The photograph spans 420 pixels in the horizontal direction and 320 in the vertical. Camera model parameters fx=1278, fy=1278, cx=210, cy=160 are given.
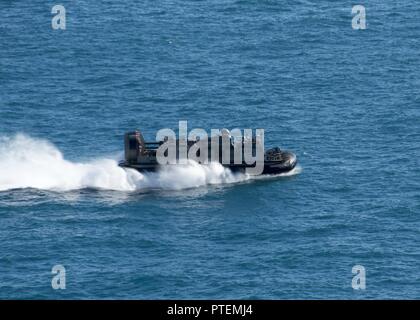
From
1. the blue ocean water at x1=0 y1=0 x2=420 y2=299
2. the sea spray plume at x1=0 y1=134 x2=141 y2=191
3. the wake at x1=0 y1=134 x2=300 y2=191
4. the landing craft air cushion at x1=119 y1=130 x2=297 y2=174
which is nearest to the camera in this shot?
the blue ocean water at x1=0 y1=0 x2=420 y2=299

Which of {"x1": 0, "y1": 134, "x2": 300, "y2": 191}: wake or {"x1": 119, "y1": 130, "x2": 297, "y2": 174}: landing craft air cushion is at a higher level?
{"x1": 119, "y1": 130, "x2": 297, "y2": 174}: landing craft air cushion

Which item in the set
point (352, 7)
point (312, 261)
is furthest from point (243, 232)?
point (352, 7)

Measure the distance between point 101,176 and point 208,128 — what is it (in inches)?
812

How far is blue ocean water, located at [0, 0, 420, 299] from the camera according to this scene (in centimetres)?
11944

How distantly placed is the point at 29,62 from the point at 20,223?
5354cm

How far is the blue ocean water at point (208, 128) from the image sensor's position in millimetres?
119438

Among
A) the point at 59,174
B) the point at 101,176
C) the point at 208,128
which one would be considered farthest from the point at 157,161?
the point at 208,128

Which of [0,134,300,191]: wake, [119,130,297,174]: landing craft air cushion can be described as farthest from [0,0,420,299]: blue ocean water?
[119,130,297,174]: landing craft air cushion

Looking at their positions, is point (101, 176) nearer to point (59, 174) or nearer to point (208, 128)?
point (59, 174)

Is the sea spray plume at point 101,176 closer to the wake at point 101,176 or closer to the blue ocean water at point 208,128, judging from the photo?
the wake at point 101,176

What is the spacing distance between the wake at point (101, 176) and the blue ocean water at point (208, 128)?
0.72 ft

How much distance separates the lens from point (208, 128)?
156 m

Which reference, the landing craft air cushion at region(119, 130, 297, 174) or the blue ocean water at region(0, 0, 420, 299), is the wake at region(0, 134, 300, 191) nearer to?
the blue ocean water at region(0, 0, 420, 299)

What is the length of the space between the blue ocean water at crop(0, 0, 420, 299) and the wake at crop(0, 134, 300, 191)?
220 millimetres
